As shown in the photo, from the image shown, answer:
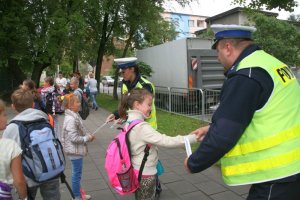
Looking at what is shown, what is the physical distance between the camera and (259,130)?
212 cm

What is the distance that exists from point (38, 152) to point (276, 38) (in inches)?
892

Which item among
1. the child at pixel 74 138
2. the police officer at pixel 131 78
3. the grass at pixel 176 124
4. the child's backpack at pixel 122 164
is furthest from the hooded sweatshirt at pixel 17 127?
the grass at pixel 176 124

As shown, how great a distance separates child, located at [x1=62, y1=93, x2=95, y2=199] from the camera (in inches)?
174

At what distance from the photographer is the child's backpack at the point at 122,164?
3240 mm

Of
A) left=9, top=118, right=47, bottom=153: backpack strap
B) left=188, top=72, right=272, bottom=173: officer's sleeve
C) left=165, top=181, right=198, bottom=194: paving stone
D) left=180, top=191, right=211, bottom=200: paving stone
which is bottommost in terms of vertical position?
left=180, top=191, right=211, bottom=200: paving stone

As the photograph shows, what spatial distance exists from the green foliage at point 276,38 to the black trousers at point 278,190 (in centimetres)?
2158

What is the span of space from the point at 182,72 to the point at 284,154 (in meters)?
11.0

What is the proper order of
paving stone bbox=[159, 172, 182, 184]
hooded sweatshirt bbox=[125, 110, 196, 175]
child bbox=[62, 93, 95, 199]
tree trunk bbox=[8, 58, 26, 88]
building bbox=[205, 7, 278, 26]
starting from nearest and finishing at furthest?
1. hooded sweatshirt bbox=[125, 110, 196, 175]
2. child bbox=[62, 93, 95, 199]
3. paving stone bbox=[159, 172, 182, 184]
4. tree trunk bbox=[8, 58, 26, 88]
5. building bbox=[205, 7, 278, 26]

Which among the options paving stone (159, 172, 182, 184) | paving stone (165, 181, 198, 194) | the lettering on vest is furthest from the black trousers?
paving stone (159, 172, 182, 184)

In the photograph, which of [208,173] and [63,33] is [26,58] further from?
[208,173]

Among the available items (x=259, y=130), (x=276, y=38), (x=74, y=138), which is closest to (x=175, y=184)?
(x=74, y=138)

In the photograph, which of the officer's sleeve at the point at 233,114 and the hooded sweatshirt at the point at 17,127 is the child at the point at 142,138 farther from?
the officer's sleeve at the point at 233,114

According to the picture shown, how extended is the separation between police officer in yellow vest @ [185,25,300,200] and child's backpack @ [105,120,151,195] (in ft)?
3.65

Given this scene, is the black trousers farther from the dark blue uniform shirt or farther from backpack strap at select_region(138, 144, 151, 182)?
backpack strap at select_region(138, 144, 151, 182)
